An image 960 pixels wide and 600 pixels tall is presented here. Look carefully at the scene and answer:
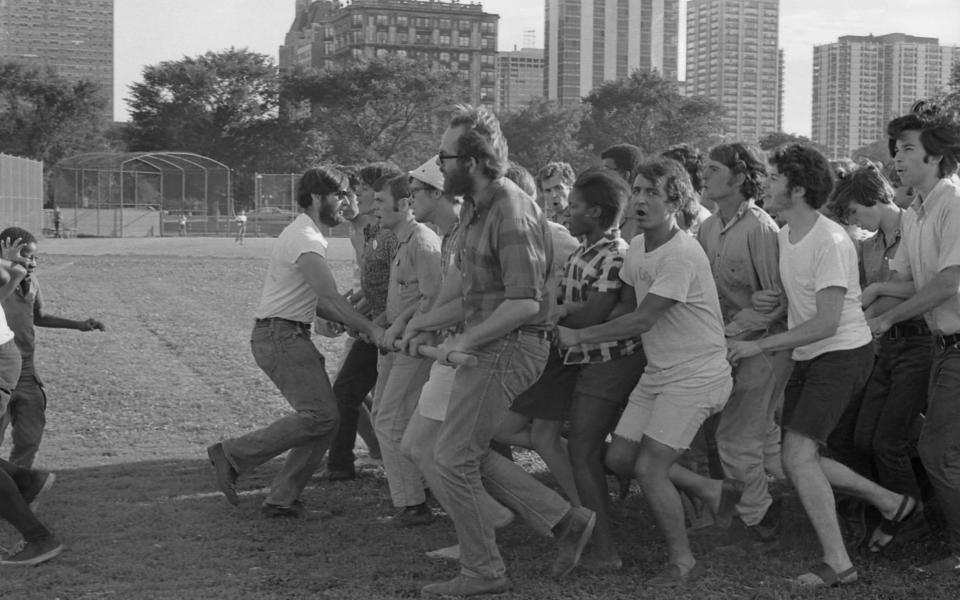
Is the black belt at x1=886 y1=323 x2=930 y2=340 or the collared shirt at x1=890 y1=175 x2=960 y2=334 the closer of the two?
the collared shirt at x1=890 y1=175 x2=960 y2=334

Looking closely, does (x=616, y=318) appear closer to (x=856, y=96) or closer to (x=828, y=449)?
(x=828, y=449)

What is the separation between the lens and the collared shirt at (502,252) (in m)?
5.21

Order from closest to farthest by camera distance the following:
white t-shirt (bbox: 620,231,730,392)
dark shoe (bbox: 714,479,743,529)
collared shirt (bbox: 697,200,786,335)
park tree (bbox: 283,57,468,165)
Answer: white t-shirt (bbox: 620,231,730,392) → collared shirt (bbox: 697,200,786,335) → dark shoe (bbox: 714,479,743,529) → park tree (bbox: 283,57,468,165)

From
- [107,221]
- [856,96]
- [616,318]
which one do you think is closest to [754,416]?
[616,318]

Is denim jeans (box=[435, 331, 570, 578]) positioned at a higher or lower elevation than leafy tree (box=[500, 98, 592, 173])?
lower

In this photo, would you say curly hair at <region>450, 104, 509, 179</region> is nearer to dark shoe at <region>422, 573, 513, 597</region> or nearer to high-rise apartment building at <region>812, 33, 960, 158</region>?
dark shoe at <region>422, 573, 513, 597</region>

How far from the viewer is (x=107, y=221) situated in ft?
180

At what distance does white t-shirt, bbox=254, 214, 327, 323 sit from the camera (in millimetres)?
6953

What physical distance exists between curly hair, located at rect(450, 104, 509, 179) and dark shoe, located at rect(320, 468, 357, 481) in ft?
10.9

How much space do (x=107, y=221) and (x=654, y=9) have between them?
145 m

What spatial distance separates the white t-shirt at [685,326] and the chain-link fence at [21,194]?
3599 cm

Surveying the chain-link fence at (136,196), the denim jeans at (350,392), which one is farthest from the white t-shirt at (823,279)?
the chain-link fence at (136,196)

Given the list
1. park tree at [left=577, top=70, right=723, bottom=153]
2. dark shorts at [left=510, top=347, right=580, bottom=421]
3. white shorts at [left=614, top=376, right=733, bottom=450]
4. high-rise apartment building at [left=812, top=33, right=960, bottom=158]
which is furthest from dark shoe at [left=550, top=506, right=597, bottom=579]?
high-rise apartment building at [left=812, top=33, right=960, bottom=158]

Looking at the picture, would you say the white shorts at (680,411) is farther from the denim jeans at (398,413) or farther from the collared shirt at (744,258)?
the denim jeans at (398,413)
